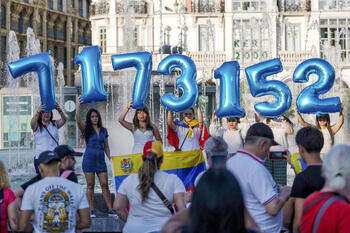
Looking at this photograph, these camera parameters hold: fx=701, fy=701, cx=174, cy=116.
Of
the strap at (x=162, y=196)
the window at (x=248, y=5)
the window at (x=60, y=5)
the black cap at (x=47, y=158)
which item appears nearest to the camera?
the black cap at (x=47, y=158)

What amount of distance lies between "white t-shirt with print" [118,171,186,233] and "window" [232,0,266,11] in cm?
3267

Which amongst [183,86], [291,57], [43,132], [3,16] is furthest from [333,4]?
[43,132]

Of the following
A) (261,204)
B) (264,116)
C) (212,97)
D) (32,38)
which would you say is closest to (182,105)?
(264,116)

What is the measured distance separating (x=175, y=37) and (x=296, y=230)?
33.7m

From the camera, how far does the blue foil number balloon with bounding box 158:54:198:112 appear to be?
9.53 metres

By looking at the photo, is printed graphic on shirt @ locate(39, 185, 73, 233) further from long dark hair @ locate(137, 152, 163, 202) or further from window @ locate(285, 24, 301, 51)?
window @ locate(285, 24, 301, 51)

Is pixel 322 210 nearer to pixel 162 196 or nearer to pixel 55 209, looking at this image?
pixel 162 196

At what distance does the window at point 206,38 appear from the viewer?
37219 mm

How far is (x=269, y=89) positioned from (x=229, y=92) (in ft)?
2.17

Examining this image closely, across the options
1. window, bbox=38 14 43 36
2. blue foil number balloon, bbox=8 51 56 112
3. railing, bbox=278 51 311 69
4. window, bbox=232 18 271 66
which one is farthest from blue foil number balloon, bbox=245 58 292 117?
window, bbox=38 14 43 36

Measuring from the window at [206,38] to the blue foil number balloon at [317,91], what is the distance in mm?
27162

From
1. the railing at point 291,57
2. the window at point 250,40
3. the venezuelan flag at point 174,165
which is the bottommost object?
the venezuelan flag at point 174,165

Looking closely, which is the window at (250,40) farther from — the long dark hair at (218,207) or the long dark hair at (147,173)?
the long dark hair at (218,207)

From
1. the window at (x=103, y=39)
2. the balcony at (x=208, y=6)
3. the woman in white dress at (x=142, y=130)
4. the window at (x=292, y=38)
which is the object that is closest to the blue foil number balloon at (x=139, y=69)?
the woman in white dress at (x=142, y=130)
